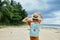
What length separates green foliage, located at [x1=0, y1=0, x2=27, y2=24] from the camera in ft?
82.8

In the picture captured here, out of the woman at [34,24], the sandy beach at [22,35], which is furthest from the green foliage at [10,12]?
the woman at [34,24]

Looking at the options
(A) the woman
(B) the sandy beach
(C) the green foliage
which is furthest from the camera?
(C) the green foliage

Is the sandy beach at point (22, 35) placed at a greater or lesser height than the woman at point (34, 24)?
lesser

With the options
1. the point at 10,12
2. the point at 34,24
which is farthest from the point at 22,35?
the point at 10,12

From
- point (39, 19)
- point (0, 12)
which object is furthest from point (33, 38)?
point (0, 12)

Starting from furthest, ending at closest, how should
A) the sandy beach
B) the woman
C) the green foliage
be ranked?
the green foliage → the sandy beach → the woman

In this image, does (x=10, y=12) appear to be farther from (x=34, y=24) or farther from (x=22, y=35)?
(x=34, y=24)

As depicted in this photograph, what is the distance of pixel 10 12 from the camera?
26500 mm

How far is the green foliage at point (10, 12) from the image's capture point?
25250mm

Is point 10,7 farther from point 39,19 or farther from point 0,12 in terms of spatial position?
point 39,19

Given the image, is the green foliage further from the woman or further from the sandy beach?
the woman

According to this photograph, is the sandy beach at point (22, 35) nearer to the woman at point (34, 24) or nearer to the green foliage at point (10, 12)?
the woman at point (34, 24)

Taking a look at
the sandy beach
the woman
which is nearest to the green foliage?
the sandy beach

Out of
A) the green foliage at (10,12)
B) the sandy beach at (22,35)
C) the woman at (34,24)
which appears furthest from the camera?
the green foliage at (10,12)
